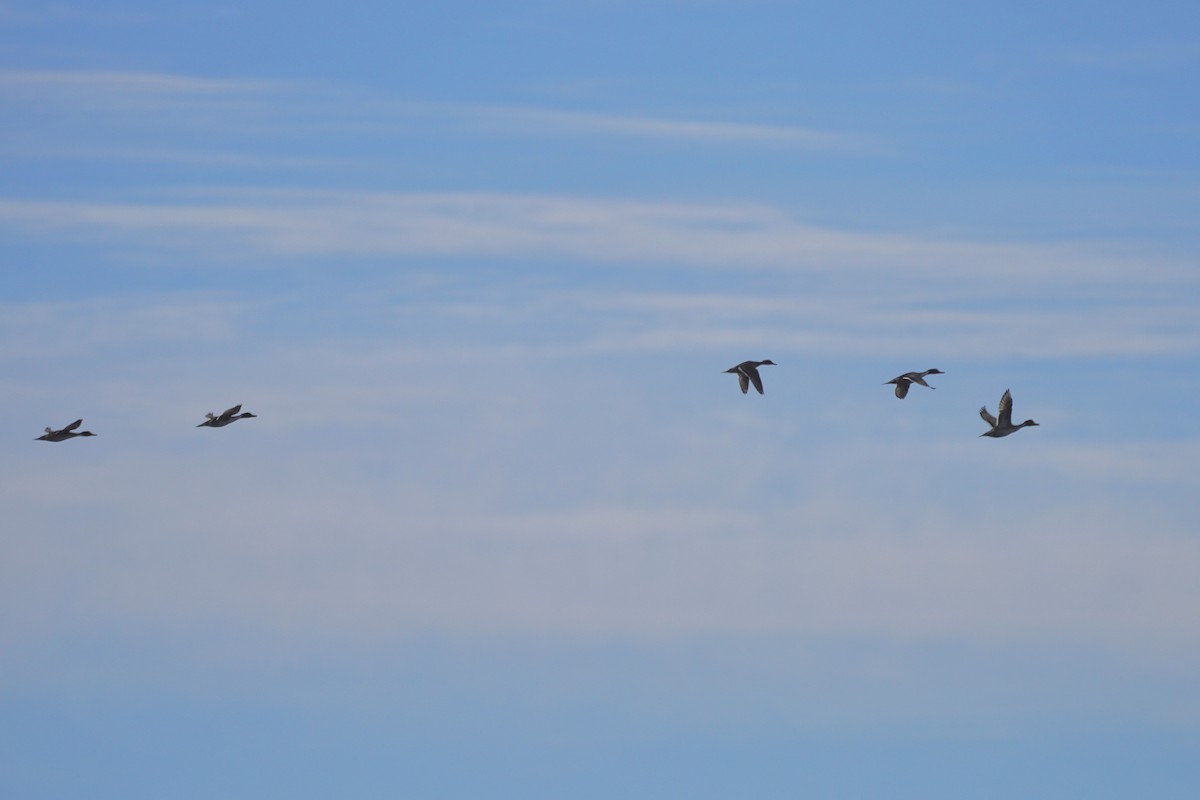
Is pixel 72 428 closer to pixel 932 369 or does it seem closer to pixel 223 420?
pixel 223 420

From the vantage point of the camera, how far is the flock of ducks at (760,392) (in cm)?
13512

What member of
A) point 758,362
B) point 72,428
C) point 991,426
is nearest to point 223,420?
point 72,428

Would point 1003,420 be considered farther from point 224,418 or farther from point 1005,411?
point 224,418

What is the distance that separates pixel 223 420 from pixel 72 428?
813 cm

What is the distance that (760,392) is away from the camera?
14025cm

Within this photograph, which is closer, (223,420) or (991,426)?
(991,426)

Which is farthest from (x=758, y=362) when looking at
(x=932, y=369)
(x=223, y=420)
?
(x=223, y=420)

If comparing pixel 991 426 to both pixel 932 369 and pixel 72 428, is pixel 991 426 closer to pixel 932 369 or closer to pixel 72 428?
pixel 932 369

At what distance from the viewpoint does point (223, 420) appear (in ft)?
478

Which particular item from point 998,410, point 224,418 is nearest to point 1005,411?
point 998,410

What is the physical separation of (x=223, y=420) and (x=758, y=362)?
2921cm

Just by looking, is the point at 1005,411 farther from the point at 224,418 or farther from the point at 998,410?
the point at 224,418

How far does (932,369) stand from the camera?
5428 inches

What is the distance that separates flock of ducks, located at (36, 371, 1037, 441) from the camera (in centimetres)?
13512
